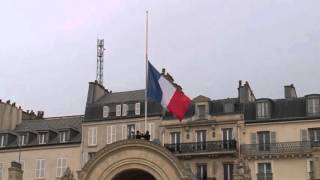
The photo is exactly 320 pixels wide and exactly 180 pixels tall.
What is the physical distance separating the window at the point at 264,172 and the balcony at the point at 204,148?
2634 mm

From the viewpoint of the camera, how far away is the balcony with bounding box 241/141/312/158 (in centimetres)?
5175

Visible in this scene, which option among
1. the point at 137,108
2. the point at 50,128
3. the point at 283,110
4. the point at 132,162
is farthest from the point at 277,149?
the point at 50,128

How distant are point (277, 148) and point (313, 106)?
459cm

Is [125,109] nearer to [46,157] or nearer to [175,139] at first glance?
[175,139]

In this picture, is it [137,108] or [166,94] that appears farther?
[137,108]

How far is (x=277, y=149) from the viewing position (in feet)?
173

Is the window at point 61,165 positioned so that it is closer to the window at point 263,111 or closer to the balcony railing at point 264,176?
the balcony railing at point 264,176

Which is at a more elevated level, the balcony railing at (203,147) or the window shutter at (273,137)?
the window shutter at (273,137)

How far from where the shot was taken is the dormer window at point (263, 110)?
54.2 meters

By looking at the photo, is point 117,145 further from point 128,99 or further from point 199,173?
point 128,99

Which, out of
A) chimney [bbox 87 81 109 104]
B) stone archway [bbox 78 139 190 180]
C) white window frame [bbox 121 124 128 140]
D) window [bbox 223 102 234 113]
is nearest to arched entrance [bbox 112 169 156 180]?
stone archway [bbox 78 139 190 180]

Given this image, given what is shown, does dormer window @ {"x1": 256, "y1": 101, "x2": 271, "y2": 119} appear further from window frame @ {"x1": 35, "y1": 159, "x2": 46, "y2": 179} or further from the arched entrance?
window frame @ {"x1": 35, "y1": 159, "x2": 46, "y2": 179}

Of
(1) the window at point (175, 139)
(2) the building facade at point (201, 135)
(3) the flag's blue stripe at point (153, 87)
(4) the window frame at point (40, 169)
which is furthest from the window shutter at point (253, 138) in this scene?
(4) the window frame at point (40, 169)

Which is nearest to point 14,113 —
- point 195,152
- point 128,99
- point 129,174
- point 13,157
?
point 13,157
